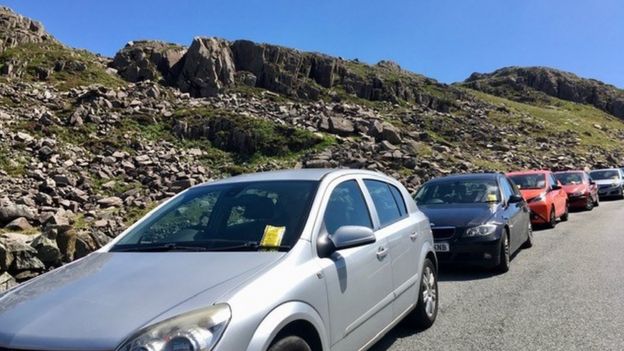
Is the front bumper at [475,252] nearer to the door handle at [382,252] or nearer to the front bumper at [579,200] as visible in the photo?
the door handle at [382,252]

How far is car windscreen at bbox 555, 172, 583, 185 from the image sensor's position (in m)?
20.8

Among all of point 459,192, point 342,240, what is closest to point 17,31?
A: point 459,192

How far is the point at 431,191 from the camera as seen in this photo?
1037 centimetres

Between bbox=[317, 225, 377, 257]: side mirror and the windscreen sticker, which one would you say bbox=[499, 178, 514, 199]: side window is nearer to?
bbox=[317, 225, 377, 257]: side mirror

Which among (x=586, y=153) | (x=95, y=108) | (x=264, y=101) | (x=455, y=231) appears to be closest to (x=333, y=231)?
(x=455, y=231)

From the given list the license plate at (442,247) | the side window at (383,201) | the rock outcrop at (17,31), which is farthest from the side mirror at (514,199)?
the rock outcrop at (17,31)

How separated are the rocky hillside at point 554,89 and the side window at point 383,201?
350ft

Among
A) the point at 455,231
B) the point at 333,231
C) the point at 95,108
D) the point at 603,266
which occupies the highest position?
the point at 95,108

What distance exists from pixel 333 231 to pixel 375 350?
1.66 meters

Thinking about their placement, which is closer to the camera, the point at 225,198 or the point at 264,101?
the point at 225,198

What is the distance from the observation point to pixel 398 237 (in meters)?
5.05

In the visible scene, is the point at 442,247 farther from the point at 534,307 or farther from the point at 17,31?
the point at 17,31

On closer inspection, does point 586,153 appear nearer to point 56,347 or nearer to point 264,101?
point 264,101

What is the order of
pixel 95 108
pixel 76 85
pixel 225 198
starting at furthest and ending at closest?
pixel 76 85, pixel 95 108, pixel 225 198
